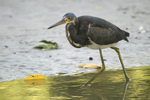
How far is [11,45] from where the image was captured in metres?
7.23

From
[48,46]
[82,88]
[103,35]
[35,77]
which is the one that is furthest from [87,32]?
[48,46]

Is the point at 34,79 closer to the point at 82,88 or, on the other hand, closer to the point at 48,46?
the point at 82,88

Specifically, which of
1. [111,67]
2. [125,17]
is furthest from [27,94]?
[125,17]

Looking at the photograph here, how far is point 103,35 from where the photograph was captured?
4.62 meters

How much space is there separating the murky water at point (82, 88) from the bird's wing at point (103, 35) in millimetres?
530

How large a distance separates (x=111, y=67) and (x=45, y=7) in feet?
24.0

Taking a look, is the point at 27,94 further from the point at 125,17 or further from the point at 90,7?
the point at 90,7

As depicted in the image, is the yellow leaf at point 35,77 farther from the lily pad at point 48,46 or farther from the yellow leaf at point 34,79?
the lily pad at point 48,46

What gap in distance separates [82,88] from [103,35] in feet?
2.54

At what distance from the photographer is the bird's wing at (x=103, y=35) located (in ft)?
14.7

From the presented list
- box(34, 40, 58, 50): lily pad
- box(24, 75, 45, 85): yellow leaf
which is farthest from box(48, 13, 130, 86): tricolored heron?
box(34, 40, 58, 50): lily pad

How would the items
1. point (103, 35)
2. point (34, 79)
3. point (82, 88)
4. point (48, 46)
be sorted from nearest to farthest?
point (82, 88) → point (103, 35) → point (34, 79) → point (48, 46)

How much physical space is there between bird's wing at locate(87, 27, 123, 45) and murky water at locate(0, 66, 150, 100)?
1.74ft

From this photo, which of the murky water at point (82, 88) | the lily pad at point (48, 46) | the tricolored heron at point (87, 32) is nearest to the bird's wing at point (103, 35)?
the tricolored heron at point (87, 32)
